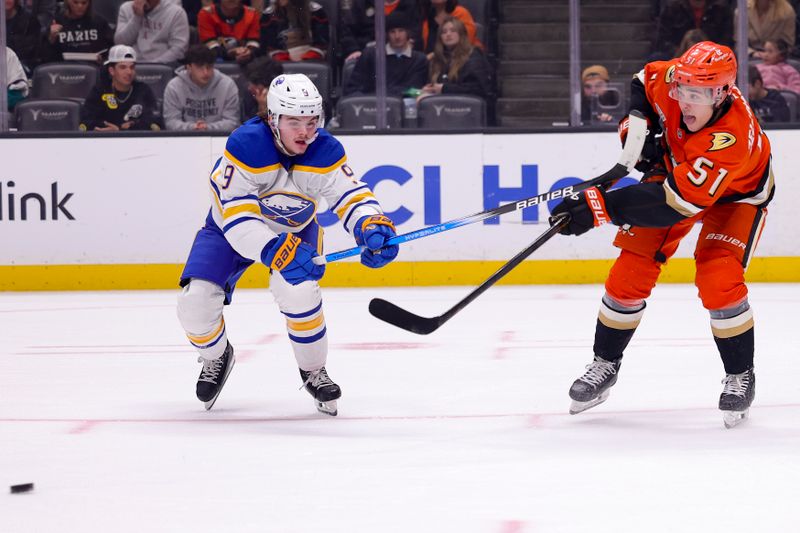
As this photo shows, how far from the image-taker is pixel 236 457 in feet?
9.64

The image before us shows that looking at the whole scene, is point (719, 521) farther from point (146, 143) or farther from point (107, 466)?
point (146, 143)

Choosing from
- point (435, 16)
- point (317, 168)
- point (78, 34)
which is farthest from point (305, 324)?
point (78, 34)

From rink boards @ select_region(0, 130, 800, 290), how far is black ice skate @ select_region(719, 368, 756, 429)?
3.33 m

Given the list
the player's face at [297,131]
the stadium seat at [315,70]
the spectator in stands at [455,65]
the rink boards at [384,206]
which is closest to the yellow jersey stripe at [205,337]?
the player's face at [297,131]

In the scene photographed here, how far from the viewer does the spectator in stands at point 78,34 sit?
6938 mm

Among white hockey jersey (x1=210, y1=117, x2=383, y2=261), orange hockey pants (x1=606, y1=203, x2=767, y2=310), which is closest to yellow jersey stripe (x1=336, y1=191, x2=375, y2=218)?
white hockey jersey (x1=210, y1=117, x2=383, y2=261)

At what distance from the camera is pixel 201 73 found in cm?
678

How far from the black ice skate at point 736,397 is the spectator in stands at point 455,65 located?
3.82 m

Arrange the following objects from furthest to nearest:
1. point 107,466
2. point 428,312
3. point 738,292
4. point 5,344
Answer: point 428,312
point 5,344
point 738,292
point 107,466

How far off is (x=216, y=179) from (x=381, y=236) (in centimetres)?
49

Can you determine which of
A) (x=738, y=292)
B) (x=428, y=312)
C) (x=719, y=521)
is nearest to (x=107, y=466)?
(x=719, y=521)

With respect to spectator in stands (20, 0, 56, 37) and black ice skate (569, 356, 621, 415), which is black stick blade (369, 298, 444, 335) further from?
spectator in stands (20, 0, 56, 37)

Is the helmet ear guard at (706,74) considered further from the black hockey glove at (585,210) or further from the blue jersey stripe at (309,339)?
the blue jersey stripe at (309,339)

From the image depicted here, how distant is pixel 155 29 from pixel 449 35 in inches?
63.6
